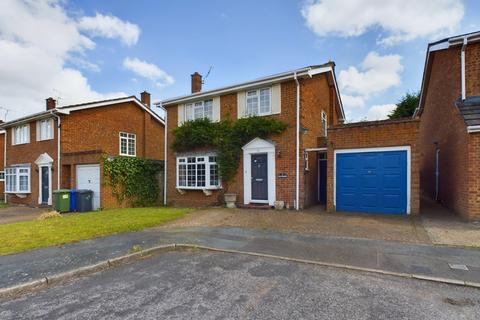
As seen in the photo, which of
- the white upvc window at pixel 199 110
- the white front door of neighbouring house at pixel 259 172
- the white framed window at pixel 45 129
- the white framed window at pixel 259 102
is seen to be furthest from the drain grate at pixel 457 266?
the white framed window at pixel 45 129

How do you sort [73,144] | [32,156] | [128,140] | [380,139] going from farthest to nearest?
[128,140], [32,156], [73,144], [380,139]

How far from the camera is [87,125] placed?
16.8 meters

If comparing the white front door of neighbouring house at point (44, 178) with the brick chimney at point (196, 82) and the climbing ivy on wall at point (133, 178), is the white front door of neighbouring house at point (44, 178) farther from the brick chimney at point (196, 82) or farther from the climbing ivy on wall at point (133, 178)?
the brick chimney at point (196, 82)

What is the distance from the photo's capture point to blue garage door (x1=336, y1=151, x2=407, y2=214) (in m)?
9.77

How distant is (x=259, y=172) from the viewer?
12242mm

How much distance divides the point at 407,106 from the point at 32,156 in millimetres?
29607

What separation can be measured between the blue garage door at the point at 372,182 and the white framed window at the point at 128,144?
14.8 meters

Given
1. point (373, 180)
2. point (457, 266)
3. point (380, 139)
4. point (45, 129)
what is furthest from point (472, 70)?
point (45, 129)

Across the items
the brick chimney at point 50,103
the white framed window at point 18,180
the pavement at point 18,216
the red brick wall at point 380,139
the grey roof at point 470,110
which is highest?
the brick chimney at point 50,103

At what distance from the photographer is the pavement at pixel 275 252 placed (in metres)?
4.70

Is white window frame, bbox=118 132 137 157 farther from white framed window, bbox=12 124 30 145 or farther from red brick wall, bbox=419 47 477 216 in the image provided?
red brick wall, bbox=419 47 477 216

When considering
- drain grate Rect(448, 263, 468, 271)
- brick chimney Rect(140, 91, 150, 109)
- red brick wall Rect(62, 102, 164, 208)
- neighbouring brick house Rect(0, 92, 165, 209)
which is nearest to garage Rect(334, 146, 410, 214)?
drain grate Rect(448, 263, 468, 271)

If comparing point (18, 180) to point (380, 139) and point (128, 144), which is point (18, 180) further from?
point (380, 139)

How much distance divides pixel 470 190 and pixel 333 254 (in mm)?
5874
